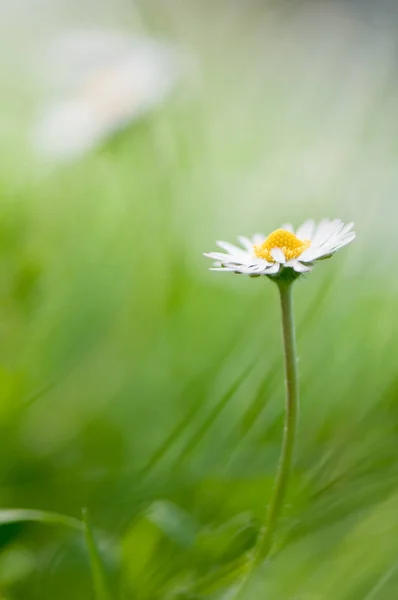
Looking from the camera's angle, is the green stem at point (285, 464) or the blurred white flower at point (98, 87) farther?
the blurred white flower at point (98, 87)

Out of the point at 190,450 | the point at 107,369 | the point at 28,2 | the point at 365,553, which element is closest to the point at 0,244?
the point at 107,369

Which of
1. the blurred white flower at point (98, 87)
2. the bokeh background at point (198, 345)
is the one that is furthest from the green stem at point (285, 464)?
the blurred white flower at point (98, 87)

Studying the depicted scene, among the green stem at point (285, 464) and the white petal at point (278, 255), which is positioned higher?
the white petal at point (278, 255)

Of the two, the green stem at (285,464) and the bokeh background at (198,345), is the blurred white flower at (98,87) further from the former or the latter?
the green stem at (285,464)

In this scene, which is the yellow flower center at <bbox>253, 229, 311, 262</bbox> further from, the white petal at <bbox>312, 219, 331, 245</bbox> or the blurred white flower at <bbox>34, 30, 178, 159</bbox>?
the blurred white flower at <bbox>34, 30, 178, 159</bbox>

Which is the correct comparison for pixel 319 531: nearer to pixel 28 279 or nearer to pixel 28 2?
pixel 28 279

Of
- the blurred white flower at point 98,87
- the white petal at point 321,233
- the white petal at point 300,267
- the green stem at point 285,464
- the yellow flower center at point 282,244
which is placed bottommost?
the green stem at point 285,464
